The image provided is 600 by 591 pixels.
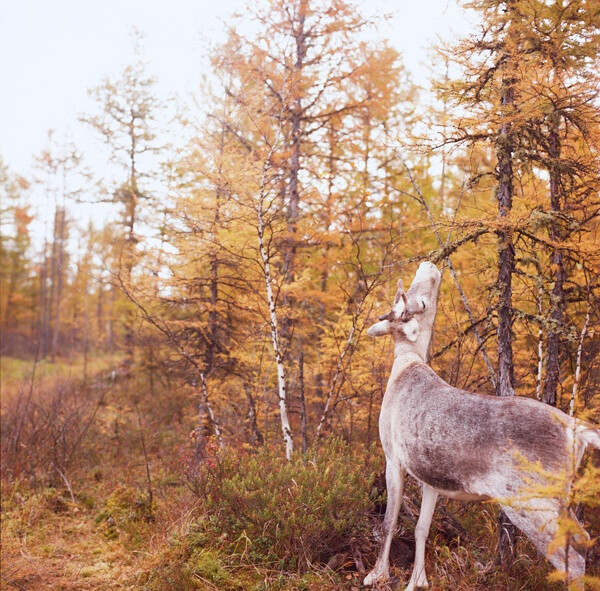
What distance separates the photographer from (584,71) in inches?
164

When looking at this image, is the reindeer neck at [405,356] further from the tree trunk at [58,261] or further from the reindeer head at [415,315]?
the tree trunk at [58,261]

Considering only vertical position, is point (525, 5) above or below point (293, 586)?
above

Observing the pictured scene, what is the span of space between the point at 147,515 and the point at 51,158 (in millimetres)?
19569

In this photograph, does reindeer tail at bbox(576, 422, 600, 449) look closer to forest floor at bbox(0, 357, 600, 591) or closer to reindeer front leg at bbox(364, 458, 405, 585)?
reindeer front leg at bbox(364, 458, 405, 585)

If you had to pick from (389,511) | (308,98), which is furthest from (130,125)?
(389,511)

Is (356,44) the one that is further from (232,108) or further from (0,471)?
(0,471)

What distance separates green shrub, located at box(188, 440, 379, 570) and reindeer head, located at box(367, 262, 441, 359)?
1.55 metres

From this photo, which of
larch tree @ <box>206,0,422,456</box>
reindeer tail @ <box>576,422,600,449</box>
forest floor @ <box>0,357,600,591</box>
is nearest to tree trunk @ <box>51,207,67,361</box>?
larch tree @ <box>206,0,422,456</box>

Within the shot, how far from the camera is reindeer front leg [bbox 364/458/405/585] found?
3177 millimetres

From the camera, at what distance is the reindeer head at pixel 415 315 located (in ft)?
10.8

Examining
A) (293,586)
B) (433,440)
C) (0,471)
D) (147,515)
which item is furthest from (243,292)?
(433,440)

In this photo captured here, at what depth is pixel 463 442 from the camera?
103 inches

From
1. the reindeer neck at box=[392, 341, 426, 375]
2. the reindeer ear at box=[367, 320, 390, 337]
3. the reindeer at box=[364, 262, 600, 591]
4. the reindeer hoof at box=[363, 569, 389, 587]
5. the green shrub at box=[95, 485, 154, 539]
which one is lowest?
the green shrub at box=[95, 485, 154, 539]

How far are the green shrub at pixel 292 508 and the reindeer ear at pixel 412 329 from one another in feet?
5.18
